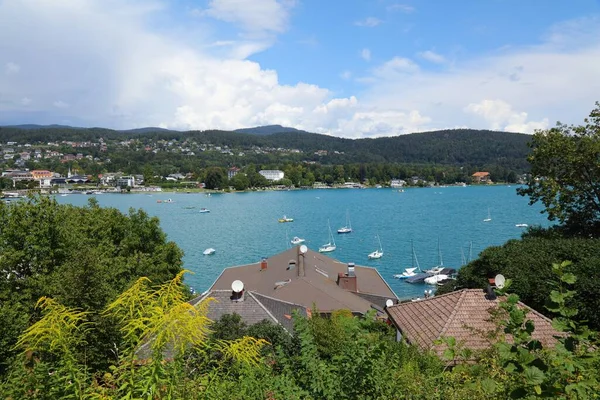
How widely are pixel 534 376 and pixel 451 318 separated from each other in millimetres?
10478

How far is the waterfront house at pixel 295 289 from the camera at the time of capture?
1577 cm

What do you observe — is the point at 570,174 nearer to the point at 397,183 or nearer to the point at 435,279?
the point at 435,279

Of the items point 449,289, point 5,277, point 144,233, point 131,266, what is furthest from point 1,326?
point 449,289

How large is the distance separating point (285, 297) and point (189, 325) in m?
Answer: 16.5

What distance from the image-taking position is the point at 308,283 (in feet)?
70.2

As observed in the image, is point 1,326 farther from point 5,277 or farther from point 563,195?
point 563,195

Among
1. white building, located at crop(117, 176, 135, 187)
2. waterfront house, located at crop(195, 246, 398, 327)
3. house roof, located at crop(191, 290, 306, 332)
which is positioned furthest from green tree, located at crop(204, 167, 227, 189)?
house roof, located at crop(191, 290, 306, 332)

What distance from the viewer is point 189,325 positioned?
4027 mm

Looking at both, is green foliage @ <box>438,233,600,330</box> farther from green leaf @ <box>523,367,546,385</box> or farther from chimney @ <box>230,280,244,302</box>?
green leaf @ <box>523,367,546,385</box>

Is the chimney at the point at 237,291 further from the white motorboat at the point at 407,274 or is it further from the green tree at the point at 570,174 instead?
the white motorboat at the point at 407,274

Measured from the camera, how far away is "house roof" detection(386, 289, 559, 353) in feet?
38.5

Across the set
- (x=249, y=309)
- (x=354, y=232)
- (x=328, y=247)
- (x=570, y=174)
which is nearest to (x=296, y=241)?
(x=328, y=247)

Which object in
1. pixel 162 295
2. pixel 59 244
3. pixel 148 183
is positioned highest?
pixel 162 295

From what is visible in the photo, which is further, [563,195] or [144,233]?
[144,233]
